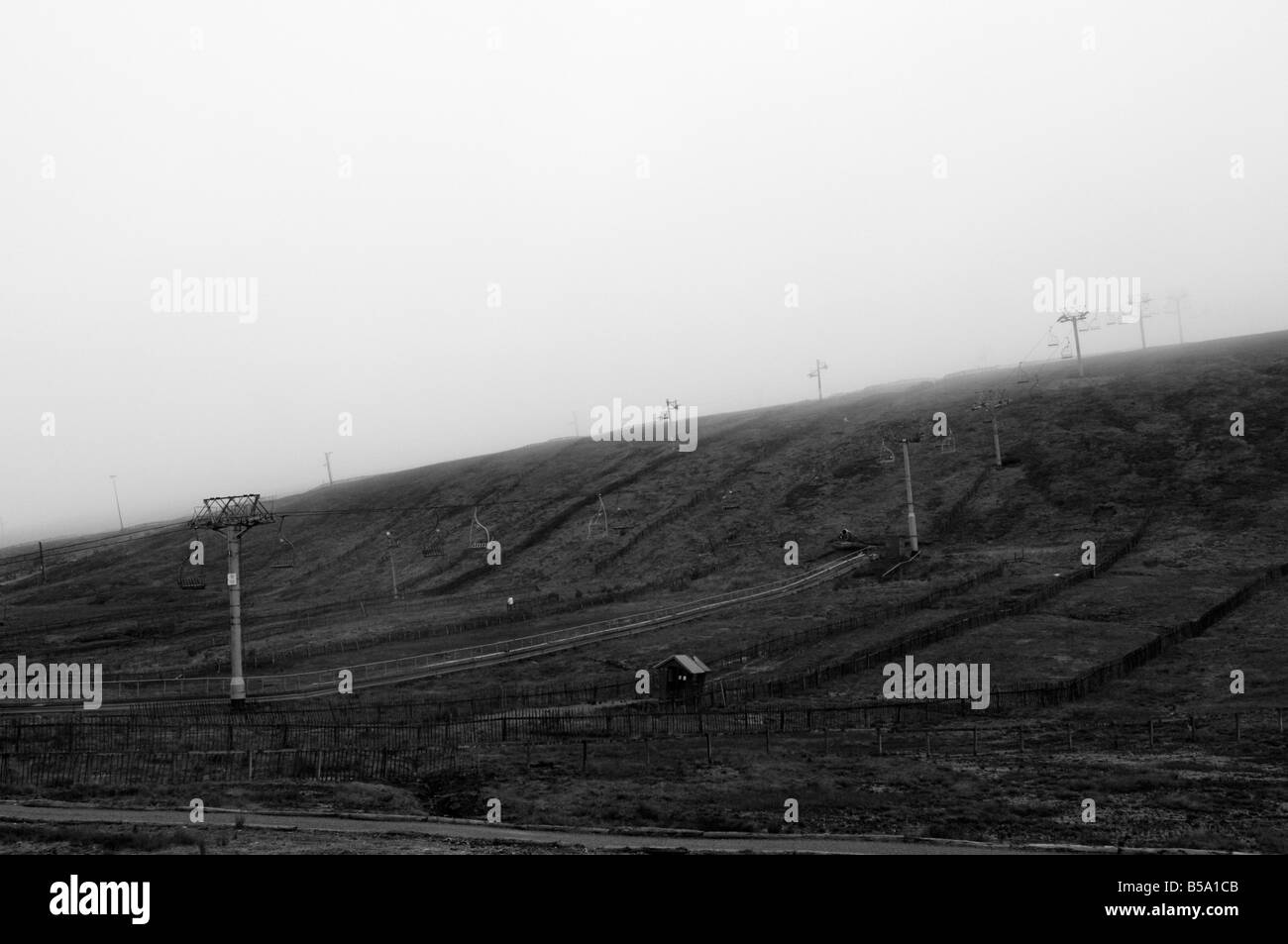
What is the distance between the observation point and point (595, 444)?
165m

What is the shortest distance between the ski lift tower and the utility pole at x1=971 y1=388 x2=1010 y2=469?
8289 centimetres

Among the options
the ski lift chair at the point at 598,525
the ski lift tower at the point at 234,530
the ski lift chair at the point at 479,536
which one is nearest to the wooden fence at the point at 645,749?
the ski lift tower at the point at 234,530

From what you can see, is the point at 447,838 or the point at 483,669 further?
the point at 483,669

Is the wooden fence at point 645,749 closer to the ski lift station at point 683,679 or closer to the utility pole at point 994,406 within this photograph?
the ski lift station at point 683,679

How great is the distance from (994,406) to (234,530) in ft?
306

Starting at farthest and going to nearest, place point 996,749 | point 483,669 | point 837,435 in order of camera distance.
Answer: point 837,435 < point 483,669 < point 996,749

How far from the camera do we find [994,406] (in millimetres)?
118688

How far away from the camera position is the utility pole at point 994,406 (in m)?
110
